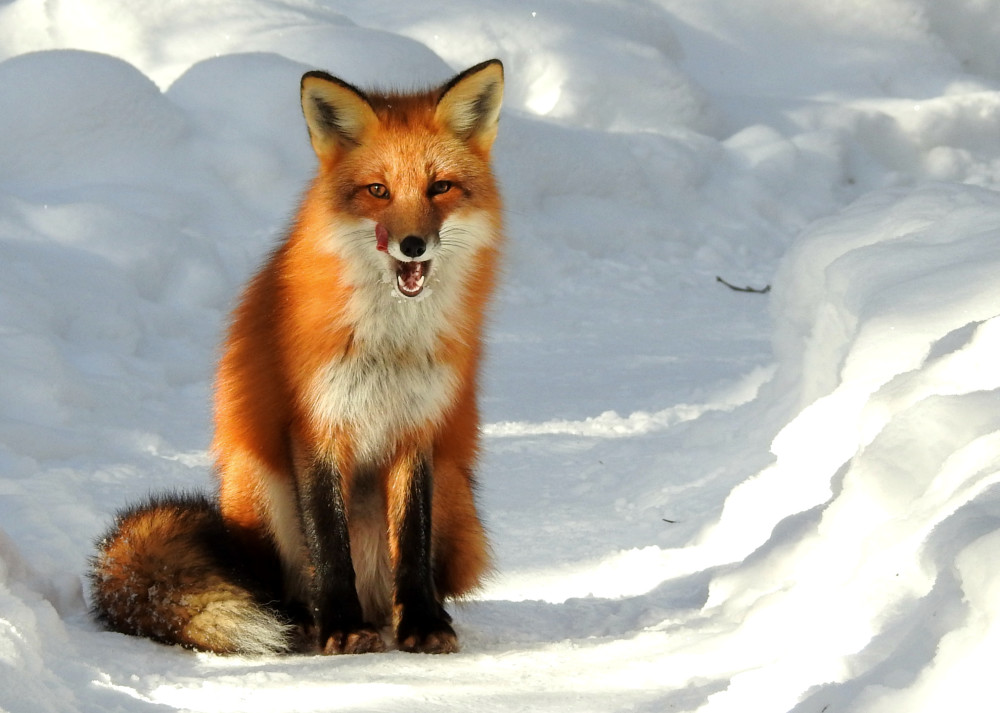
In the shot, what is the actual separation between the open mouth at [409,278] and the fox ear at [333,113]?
392 mm

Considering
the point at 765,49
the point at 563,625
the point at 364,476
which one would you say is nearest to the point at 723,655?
the point at 563,625

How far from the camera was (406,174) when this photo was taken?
333cm

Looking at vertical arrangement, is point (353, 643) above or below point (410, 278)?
below

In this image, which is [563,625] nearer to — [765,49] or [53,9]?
[53,9]

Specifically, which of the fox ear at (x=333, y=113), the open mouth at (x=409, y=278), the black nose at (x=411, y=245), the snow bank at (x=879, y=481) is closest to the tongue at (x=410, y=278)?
the open mouth at (x=409, y=278)

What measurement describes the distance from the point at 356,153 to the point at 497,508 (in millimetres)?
2286

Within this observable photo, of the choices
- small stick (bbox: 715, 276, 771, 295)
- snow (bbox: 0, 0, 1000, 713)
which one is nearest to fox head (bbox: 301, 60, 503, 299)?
snow (bbox: 0, 0, 1000, 713)

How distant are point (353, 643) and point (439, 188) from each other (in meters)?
1.29

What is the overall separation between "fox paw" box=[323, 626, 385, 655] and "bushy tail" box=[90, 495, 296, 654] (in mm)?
128

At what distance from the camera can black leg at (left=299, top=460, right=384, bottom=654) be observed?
3.42m

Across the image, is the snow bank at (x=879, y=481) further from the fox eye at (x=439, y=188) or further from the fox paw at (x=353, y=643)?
the fox eye at (x=439, y=188)

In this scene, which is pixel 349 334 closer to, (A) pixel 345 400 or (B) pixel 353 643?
(A) pixel 345 400

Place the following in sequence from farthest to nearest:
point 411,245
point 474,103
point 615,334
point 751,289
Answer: point 751,289 → point 615,334 → point 474,103 → point 411,245

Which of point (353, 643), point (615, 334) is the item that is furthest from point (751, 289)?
point (353, 643)
